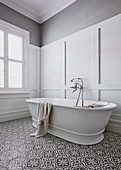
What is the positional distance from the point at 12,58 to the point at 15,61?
112 millimetres

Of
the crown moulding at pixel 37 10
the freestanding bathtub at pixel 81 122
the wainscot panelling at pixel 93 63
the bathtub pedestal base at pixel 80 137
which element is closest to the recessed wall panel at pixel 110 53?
the wainscot panelling at pixel 93 63

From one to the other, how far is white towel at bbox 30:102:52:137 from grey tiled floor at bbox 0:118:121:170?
115 mm

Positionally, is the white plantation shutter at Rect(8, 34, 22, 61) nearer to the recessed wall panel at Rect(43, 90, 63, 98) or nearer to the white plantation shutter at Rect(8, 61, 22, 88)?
the white plantation shutter at Rect(8, 61, 22, 88)

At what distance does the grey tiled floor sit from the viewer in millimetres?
1158

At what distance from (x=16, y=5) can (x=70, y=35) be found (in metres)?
1.78

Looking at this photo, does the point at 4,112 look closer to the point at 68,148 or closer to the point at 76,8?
the point at 68,148

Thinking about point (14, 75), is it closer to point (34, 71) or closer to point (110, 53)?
point (34, 71)

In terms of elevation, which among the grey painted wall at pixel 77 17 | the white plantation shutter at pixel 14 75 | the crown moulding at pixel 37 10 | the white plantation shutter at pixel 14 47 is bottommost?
the white plantation shutter at pixel 14 75

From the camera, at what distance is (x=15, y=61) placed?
3.16m

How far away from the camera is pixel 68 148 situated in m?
1.51

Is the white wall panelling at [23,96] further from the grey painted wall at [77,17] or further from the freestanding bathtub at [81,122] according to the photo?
the freestanding bathtub at [81,122]

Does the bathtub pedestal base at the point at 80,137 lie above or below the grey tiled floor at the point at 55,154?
above

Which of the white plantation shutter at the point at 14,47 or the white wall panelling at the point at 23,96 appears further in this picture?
the white plantation shutter at the point at 14,47

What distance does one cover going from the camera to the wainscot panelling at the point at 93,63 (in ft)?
7.07
